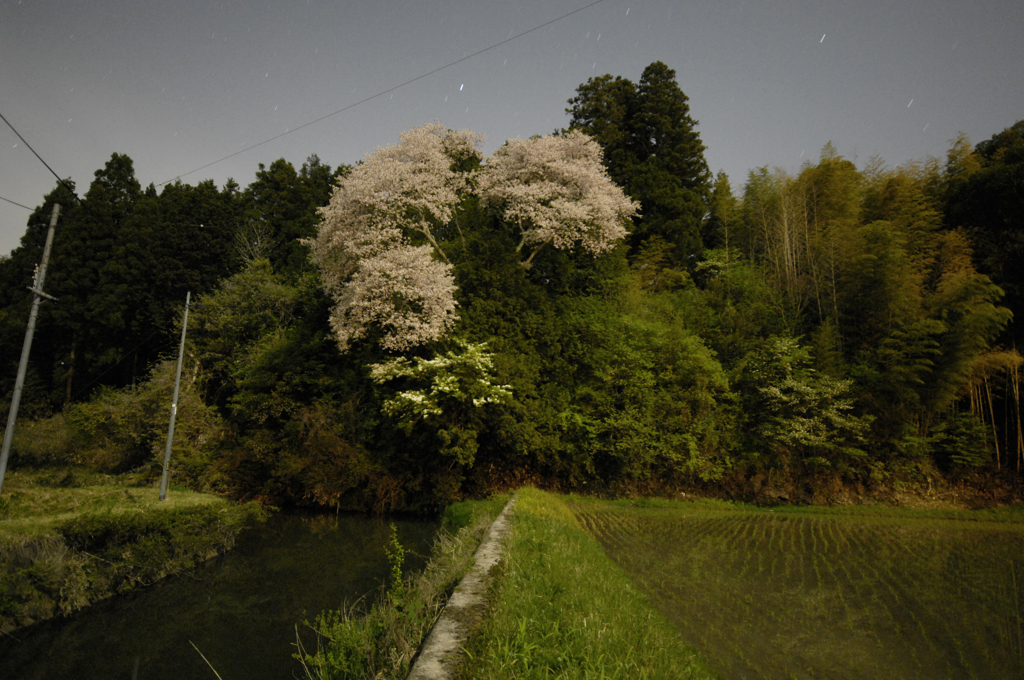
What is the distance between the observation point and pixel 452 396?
13562 mm

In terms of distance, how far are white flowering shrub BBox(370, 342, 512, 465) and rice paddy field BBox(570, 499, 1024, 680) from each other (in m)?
3.86

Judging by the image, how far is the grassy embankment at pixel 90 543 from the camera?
764 centimetres

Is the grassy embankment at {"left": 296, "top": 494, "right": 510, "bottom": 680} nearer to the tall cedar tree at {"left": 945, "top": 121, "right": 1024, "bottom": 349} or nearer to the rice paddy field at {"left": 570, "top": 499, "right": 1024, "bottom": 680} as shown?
the rice paddy field at {"left": 570, "top": 499, "right": 1024, "bottom": 680}

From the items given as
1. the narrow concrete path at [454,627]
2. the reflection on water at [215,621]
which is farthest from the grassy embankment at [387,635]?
the reflection on water at [215,621]

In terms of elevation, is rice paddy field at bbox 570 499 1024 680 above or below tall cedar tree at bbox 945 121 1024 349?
below

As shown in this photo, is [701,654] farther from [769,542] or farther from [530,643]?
[769,542]

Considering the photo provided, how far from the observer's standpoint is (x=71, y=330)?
27.8m

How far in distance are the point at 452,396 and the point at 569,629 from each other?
9964 millimetres

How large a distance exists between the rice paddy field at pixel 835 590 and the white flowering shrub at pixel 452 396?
12.7 ft

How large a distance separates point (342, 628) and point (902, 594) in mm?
7300

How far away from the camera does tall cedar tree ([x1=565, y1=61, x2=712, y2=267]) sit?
2219 cm

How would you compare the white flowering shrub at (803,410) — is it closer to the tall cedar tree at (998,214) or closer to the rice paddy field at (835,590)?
the rice paddy field at (835,590)

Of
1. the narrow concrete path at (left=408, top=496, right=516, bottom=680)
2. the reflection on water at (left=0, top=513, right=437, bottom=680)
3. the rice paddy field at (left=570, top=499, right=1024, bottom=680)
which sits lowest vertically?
the reflection on water at (left=0, top=513, right=437, bottom=680)

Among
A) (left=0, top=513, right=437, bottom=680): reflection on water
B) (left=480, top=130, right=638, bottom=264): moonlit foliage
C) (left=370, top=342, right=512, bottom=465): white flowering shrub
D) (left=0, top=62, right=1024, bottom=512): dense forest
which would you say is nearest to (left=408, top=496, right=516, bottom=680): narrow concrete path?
(left=0, top=513, right=437, bottom=680): reflection on water
